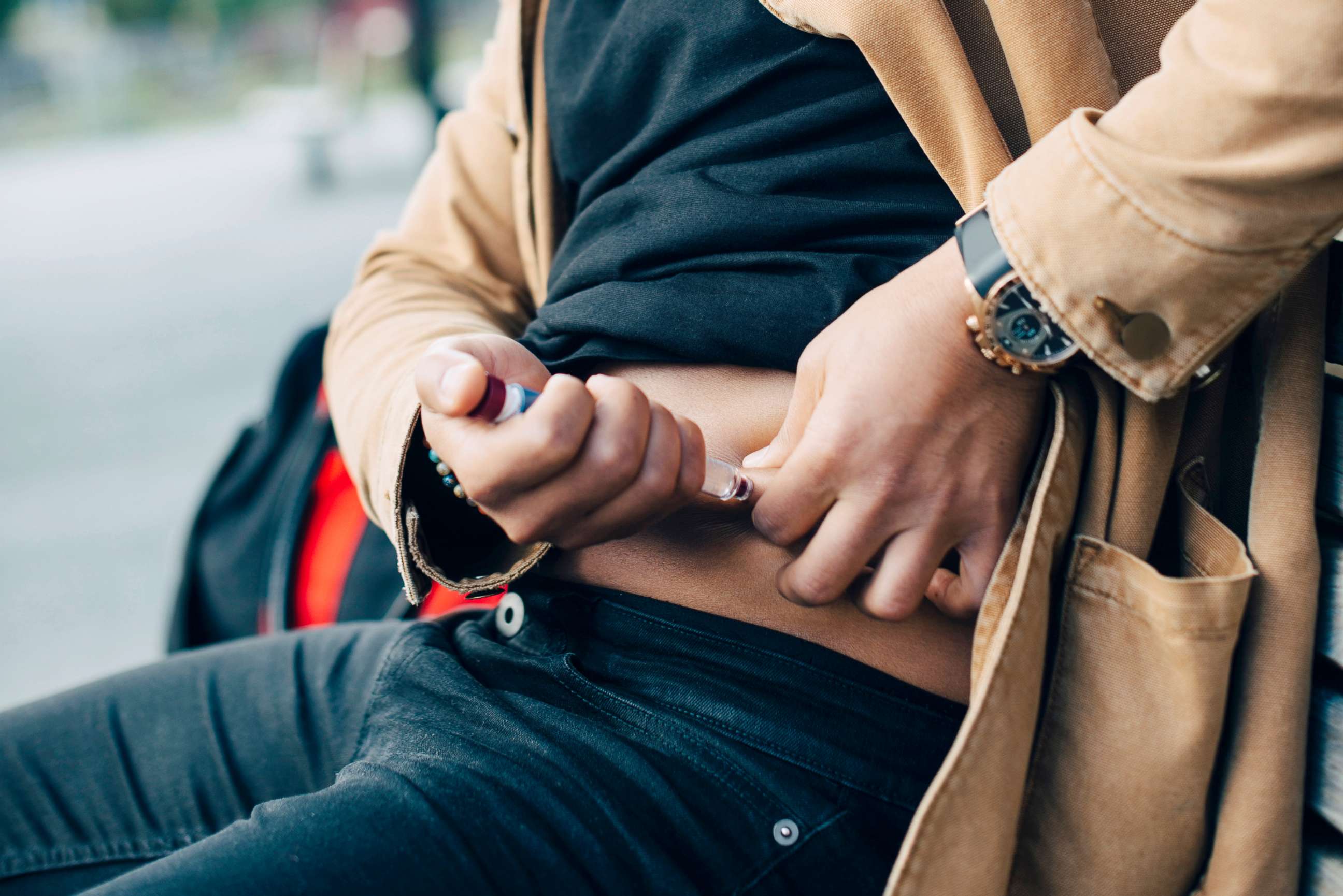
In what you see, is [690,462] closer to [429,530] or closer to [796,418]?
[796,418]

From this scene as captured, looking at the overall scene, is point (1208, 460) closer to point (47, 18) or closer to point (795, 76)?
point (795, 76)

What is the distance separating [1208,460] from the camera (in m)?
0.88

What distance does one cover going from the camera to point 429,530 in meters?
0.98

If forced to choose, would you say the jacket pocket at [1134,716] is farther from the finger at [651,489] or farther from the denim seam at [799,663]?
the finger at [651,489]

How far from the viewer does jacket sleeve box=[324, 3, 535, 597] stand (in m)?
1.17

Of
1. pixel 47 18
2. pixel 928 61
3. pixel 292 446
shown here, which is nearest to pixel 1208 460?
pixel 928 61

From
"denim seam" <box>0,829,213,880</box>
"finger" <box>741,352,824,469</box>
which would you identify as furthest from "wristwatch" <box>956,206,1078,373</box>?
"denim seam" <box>0,829,213,880</box>

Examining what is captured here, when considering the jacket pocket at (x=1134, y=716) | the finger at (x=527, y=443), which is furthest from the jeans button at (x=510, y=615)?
the jacket pocket at (x=1134, y=716)

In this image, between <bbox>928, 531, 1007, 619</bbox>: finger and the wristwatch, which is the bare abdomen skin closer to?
<bbox>928, 531, 1007, 619</bbox>: finger

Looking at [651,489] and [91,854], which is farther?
[91,854]

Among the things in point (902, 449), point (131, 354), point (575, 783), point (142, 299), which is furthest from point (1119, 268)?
point (142, 299)

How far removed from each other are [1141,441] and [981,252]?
199 millimetres

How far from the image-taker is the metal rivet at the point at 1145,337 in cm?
76

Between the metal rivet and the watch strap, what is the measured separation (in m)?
0.09
